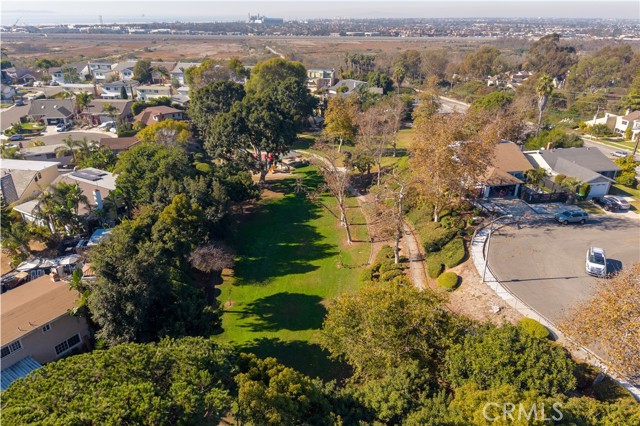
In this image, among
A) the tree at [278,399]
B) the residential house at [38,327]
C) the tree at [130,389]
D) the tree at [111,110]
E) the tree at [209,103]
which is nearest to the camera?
the tree at [130,389]

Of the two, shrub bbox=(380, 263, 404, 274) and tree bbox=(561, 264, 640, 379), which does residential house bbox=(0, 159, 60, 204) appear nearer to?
shrub bbox=(380, 263, 404, 274)

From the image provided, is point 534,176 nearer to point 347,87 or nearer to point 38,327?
point 38,327

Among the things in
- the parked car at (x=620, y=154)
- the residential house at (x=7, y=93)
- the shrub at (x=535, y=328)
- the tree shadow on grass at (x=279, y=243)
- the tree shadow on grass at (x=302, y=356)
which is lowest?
the tree shadow on grass at (x=302, y=356)

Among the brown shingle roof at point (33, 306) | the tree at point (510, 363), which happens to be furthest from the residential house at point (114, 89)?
the tree at point (510, 363)

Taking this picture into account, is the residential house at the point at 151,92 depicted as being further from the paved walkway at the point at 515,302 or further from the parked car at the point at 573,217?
the parked car at the point at 573,217

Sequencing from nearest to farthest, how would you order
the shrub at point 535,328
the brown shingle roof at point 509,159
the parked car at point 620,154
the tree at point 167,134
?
the shrub at point 535,328, the brown shingle roof at point 509,159, the tree at point 167,134, the parked car at point 620,154

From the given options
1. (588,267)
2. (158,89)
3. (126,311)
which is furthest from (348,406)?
(158,89)

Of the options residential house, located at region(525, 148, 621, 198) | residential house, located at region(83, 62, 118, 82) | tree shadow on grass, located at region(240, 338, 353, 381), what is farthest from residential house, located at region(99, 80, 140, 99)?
tree shadow on grass, located at region(240, 338, 353, 381)

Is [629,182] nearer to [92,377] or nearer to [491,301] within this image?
[491,301]
